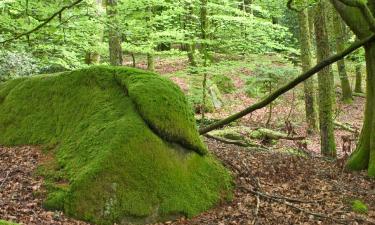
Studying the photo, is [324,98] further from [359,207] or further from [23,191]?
[23,191]

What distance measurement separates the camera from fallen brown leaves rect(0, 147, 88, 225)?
5.13 m

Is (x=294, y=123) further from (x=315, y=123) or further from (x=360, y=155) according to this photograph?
(x=360, y=155)

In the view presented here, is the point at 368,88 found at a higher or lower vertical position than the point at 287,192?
higher

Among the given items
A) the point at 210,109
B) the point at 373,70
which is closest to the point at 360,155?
the point at 373,70

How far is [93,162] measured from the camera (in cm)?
591

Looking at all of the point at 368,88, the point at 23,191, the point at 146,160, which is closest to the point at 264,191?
the point at 146,160

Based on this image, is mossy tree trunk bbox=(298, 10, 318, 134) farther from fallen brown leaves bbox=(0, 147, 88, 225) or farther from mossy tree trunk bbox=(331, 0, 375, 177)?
fallen brown leaves bbox=(0, 147, 88, 225)

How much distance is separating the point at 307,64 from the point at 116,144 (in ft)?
34.7

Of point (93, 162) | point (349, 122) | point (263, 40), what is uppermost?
point (263, 40)

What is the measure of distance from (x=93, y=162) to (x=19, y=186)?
1.07 metres

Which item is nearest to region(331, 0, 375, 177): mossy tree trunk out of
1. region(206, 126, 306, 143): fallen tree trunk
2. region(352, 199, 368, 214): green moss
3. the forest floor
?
the forest floor

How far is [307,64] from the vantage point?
14945 mm

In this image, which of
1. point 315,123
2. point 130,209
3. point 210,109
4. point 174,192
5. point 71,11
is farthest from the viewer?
point 210,109

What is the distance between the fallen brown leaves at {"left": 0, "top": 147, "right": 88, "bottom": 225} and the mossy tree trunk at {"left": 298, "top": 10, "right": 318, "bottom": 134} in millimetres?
10710
